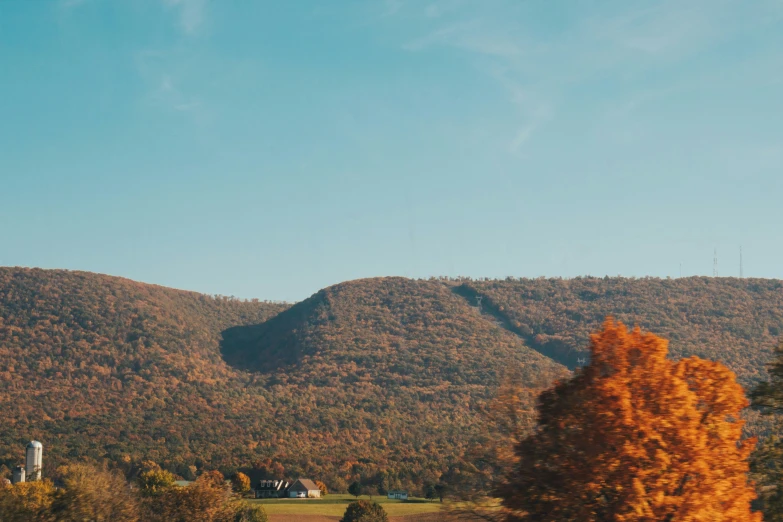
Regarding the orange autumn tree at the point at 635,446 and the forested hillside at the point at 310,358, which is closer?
the orange autumn tree at the point at 635,446

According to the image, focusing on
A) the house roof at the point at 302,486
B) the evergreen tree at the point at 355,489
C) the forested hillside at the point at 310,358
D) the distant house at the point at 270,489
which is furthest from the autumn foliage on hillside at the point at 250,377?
the house roof at the point at 302,486

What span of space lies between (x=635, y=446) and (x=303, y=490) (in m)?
74.4

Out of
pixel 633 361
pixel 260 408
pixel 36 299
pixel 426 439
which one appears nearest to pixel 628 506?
pixel 633 361

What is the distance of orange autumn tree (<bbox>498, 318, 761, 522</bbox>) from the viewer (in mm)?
13961

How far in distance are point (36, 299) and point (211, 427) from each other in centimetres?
4575

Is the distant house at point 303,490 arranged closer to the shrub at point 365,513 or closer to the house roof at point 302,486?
the house roof at point 302,486

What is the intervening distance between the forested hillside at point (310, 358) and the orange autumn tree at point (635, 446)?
5378 centimetres

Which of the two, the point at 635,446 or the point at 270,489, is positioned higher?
the point at 635,446

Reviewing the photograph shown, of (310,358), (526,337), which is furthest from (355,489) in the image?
(526,337)

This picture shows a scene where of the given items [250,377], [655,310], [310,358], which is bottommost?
[250,377]

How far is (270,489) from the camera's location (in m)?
85.8

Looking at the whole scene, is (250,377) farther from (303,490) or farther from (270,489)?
(303,490)

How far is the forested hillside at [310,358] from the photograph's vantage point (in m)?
93.2

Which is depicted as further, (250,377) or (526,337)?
(526,337)
